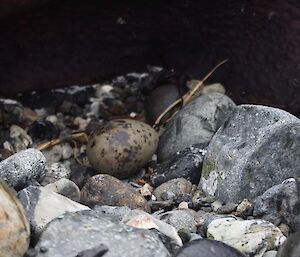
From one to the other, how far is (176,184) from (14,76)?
1.25m

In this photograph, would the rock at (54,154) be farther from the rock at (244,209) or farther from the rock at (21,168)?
the rock at (244,209)

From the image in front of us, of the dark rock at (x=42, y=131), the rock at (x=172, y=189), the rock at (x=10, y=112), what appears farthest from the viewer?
the rock at (x=10, y=112)

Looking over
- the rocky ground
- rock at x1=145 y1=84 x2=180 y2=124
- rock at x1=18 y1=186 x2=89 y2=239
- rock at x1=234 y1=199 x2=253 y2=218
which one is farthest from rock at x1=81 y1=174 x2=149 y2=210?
rock at x1=145 y1=84 x2=180 y2=124

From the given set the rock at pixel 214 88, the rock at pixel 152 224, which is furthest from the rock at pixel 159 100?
the rock at pixel 152 224

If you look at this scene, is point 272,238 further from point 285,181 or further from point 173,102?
point 173,102

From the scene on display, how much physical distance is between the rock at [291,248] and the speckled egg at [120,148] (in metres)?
0.93

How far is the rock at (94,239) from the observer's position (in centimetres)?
201

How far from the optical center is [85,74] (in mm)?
3670

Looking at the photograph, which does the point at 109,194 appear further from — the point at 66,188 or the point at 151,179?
the point at 151,179

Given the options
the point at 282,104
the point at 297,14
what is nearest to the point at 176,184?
the point at 282,104

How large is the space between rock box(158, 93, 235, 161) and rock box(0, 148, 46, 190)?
61 cm

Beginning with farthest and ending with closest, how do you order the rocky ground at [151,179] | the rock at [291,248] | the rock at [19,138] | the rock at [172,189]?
1. the rock at [19,138]
2. the rock at [172,189]
3. the rocky ground at [151,179]
4. the rock at [291,248]

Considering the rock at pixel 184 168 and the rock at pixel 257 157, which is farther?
the rock at pixel 184 168

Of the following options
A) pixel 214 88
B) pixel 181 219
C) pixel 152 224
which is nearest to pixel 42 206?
pixel 152 224
